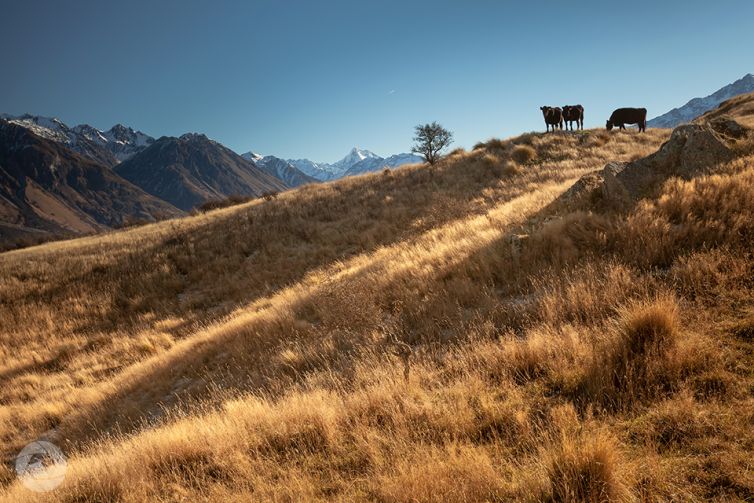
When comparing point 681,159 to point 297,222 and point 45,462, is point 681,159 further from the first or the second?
point 297,222

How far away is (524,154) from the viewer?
26.6 m

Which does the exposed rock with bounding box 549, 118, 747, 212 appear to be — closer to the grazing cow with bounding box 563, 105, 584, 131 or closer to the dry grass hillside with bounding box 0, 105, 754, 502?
the dry grass hillside with bounding box 0, 105, 754, 502

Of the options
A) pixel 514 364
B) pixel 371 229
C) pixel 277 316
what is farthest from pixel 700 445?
pixel 371 229

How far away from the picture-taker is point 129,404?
27.0 feet

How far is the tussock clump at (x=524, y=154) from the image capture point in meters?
26.3

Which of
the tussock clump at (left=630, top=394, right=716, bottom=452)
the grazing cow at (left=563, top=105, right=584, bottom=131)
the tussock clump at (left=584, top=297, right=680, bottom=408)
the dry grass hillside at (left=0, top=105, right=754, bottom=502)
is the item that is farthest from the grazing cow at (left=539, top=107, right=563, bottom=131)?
the tussock clump at (left=630, top=394, right=716, bottom=452)

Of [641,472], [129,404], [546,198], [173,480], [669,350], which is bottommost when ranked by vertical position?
[129,404]

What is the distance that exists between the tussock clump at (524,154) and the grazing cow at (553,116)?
22.3ft

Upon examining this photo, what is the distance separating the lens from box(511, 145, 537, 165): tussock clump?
2629 centimetres

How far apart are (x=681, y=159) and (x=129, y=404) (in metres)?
14.1

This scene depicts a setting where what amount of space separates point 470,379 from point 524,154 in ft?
85.1

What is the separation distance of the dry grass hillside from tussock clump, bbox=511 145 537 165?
14.9m

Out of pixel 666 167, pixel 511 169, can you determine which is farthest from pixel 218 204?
pixel 666 167

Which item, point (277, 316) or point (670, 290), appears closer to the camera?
point (670, 290)
